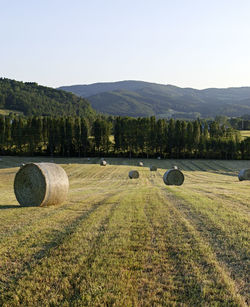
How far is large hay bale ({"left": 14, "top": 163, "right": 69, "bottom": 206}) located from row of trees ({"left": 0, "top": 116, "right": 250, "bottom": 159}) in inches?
2660

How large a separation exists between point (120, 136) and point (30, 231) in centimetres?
7681

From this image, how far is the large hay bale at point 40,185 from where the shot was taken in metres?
15.7

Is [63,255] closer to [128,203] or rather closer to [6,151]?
[128,203]

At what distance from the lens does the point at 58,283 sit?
259 inches

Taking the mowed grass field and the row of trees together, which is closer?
the mowed grass field

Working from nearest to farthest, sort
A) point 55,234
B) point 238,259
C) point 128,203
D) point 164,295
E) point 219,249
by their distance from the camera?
point 164,295
point 238,259
point 219,249
point 55,234
point 128,203

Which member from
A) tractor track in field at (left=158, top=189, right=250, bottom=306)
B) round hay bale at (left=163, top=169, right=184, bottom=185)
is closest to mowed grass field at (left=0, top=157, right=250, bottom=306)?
tractor track in field at (left=158, top=189, right=250, bottom=306)

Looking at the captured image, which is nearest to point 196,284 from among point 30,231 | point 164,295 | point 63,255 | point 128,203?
point 164,295

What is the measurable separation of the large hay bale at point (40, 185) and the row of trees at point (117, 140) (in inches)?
2660

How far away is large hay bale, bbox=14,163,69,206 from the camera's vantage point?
1573cm

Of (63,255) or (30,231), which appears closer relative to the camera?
(63,255)

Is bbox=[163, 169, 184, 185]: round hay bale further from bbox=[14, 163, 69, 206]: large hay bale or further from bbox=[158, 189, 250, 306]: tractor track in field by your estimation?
bbox=[158, 189, 250, 306]: tractor track in field

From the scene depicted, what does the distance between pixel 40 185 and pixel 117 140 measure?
234 ft

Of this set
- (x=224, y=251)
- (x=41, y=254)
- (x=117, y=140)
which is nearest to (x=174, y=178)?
(x=224, y=251)
